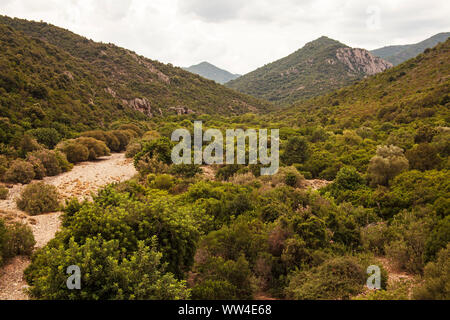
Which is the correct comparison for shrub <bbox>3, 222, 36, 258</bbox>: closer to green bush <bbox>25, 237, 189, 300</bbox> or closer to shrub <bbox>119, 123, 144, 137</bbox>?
green bush <bbox>25, 237, 189, 300</bbox>

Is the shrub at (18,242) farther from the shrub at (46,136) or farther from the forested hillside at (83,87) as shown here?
the shrub at (46,136)

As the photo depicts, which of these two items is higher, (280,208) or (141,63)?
(141,63)

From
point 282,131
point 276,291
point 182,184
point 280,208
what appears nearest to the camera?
point 276,291

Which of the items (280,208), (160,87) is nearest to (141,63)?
(160,87)

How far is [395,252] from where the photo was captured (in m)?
7.85

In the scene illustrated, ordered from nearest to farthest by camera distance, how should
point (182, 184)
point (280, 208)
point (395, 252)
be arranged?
point (395, 252) < point (280, 208) < point (182, 184)

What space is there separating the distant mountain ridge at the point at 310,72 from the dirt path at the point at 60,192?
7276 cm

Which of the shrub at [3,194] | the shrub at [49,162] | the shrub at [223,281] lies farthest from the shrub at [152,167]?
the shrub at [223,281]

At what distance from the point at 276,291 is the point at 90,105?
40.6 m

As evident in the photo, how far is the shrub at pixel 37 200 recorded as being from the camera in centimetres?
1191

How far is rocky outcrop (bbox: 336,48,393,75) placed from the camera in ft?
359

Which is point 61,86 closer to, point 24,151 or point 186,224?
point 24,151

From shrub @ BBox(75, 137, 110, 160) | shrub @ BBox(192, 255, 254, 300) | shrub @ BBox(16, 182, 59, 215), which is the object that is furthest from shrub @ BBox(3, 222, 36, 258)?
shrub @ BBox(75, 137, 110, 160)

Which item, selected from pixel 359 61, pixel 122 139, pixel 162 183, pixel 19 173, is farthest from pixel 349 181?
pixel 359 61
